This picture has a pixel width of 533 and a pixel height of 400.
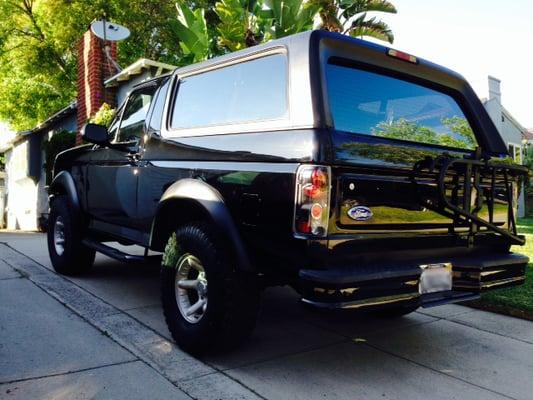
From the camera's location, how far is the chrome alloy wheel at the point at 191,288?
→ 3354 millimetres

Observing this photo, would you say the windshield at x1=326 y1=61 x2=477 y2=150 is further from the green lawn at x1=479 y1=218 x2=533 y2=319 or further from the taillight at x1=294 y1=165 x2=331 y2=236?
the green lawn at x1=479 y1=218 x2=533 y2=319

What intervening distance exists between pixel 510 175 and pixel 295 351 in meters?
1.99

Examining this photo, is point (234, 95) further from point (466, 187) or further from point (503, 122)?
point (503, 122)

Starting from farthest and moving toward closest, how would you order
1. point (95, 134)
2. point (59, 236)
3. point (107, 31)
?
point (107, 31) → point (59, 236) → point (95, 134)

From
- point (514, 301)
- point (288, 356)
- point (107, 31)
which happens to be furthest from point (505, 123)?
point (288, 356)

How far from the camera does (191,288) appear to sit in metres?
3.42

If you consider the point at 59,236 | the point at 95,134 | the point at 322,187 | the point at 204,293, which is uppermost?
the point at 95,134

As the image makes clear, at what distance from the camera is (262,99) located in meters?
3.25

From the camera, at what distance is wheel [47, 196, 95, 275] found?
208 inches

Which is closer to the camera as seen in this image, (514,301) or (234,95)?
(234,95)

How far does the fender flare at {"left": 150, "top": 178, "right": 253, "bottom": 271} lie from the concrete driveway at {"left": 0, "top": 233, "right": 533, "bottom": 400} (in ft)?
1.76

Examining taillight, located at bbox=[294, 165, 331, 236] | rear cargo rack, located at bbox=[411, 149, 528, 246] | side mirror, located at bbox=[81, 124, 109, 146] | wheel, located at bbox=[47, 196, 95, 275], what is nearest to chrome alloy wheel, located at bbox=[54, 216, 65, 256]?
wheel, located at bbox=[47, 196, 95, 275]

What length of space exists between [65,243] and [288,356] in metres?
3.08

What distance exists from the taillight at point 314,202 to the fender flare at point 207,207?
0.48 meters
